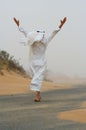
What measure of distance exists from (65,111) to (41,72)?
12.1 ft

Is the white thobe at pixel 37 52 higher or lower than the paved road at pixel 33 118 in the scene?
lower

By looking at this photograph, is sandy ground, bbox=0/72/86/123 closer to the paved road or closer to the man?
the paved road

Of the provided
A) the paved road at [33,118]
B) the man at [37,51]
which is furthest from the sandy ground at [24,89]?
the man at [37,51]

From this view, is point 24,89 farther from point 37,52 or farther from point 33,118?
point 33,118

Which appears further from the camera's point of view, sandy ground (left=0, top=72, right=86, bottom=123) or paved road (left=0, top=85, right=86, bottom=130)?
sandy ground (left=0, top=72, right=86, bottom=123)

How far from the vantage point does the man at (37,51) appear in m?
13.1

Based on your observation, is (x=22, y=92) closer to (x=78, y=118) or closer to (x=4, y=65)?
(x=78, y=118)

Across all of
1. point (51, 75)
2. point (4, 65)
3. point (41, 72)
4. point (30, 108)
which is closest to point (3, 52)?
point (4, 65)

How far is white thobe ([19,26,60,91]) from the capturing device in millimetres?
13125

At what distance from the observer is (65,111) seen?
9.85 meters

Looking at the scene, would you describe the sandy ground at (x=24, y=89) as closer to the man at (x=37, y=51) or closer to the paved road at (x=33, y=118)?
the paved road at (x=33, y=118)

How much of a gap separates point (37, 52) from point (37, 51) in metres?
0.03

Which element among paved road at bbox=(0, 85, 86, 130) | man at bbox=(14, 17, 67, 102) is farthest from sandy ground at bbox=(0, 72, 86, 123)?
man at bbox=(14, 17, 67, 102)

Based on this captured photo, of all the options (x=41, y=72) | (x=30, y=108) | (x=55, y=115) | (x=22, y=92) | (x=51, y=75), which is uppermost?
(x=55, y=115)
